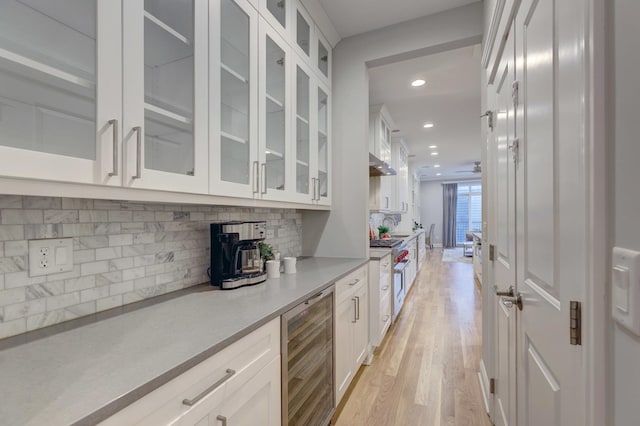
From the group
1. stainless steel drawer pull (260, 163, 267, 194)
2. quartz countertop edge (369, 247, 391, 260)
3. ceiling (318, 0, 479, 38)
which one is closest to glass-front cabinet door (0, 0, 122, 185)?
stainless steel drawer pull (260, 163, 267, 194)

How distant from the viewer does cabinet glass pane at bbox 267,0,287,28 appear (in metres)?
1.63

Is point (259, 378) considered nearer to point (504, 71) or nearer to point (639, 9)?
point (639, 9)

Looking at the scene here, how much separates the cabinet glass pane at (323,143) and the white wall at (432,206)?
384 inches

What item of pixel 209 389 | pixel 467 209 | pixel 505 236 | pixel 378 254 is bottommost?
pixel 209 389

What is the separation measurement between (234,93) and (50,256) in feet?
3.15

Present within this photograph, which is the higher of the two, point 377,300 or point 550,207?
point 550,207

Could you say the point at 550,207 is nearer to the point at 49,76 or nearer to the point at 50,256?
the point at 49,76

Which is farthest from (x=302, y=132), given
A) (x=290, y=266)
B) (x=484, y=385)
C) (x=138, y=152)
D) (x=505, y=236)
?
(x=484, y=385)

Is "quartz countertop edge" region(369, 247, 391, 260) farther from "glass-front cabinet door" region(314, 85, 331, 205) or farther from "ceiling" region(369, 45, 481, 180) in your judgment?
"ceiling" region(369, 45, 481, 180)

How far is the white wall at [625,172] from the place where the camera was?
1.39 ft

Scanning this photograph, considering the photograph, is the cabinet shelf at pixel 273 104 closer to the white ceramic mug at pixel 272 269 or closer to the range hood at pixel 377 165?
the white ceramic mug at pixel 272 269

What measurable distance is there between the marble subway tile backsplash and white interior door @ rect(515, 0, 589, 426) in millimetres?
1439

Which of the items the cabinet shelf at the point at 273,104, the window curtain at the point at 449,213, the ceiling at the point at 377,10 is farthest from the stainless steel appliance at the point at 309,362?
the window curtain at the point at 449,213

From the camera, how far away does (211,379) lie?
83 cm
